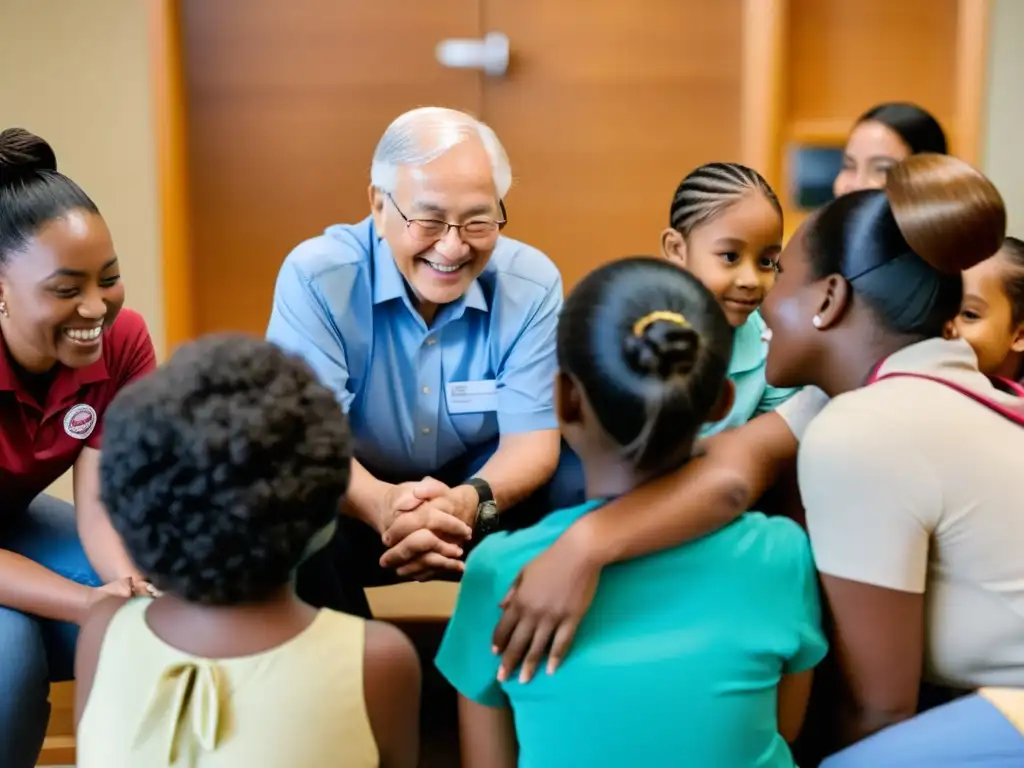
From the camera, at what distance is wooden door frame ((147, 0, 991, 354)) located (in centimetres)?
271

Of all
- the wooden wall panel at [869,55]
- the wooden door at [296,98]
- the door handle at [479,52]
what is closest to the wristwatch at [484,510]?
the wooden door at [296,98]

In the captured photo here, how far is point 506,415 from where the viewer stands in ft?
5.95

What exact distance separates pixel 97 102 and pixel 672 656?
2366 millimetres

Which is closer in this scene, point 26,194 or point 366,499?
point 26,194

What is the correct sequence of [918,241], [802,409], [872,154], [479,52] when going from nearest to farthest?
[918,241] → [802,409] → [872,154] → [479,52]

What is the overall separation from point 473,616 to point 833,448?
0.42 meters

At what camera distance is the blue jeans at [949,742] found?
1090 mm

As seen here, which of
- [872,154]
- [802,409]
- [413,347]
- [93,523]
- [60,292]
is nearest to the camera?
[802,409]

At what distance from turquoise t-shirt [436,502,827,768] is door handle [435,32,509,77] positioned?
80.4 inches

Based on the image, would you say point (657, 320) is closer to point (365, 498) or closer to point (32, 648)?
point (365, 498)

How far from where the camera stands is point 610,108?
2.90m

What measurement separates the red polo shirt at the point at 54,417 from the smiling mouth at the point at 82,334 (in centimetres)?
7

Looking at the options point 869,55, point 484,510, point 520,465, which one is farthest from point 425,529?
point 869,55

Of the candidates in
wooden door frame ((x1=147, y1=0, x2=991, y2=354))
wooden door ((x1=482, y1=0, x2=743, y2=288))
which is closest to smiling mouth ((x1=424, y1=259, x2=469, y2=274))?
wooden door ((x1=482, y1=0, x2=743, y2=288))
